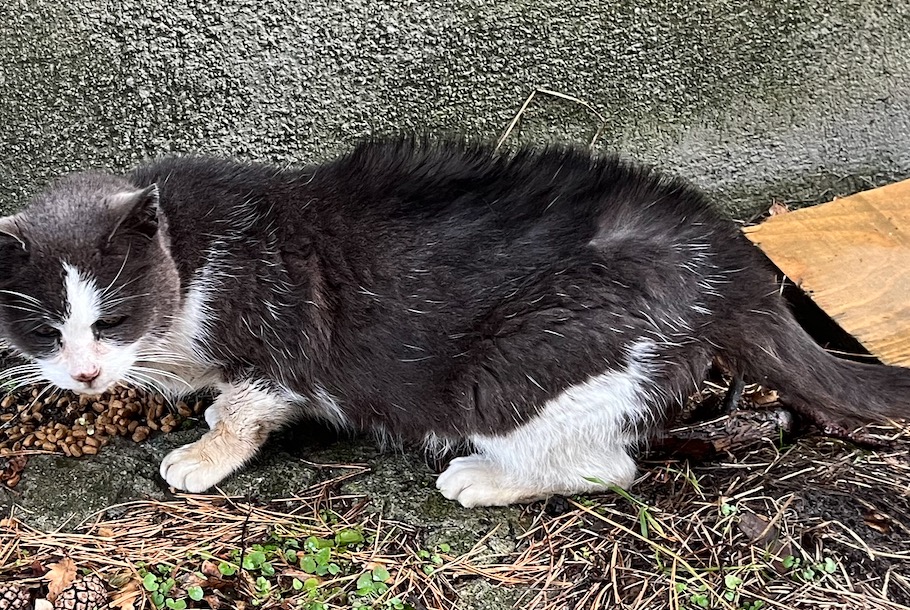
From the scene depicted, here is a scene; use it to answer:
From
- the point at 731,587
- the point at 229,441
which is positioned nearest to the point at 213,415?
the point at 229,441

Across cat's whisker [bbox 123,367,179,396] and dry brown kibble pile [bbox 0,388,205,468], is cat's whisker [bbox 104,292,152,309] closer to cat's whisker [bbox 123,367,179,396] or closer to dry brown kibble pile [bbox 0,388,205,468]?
cat's whisker [bbox 123,367,179,396]

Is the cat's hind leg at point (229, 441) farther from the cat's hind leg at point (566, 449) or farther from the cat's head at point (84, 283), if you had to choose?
the cat's hind leg at point (566, 449)

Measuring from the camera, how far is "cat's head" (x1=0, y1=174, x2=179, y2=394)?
1820 millimetres

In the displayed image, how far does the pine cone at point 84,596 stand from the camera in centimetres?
184

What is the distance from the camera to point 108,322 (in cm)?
191

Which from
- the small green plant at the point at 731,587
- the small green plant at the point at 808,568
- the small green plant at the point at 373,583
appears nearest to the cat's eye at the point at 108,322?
the small green plant at the point at 373,583

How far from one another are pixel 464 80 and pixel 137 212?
1320mm

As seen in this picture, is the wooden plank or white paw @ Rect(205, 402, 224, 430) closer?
white paw @ Rect(205, 402, 224, 430)

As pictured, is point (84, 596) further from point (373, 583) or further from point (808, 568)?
point (808, 568)

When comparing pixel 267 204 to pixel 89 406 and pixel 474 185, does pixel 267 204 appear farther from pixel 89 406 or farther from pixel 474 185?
pixel 89 406

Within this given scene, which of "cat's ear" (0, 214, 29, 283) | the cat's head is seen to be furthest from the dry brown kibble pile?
"cat's ear" (0, 214, 29, 283)

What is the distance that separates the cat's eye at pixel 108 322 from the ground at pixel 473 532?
524mm

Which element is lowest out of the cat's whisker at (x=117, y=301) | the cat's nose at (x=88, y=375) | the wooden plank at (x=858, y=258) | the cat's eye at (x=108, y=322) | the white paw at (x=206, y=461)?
the white paw at (x=206, y=461)

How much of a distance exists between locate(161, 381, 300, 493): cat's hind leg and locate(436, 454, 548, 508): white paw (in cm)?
51
